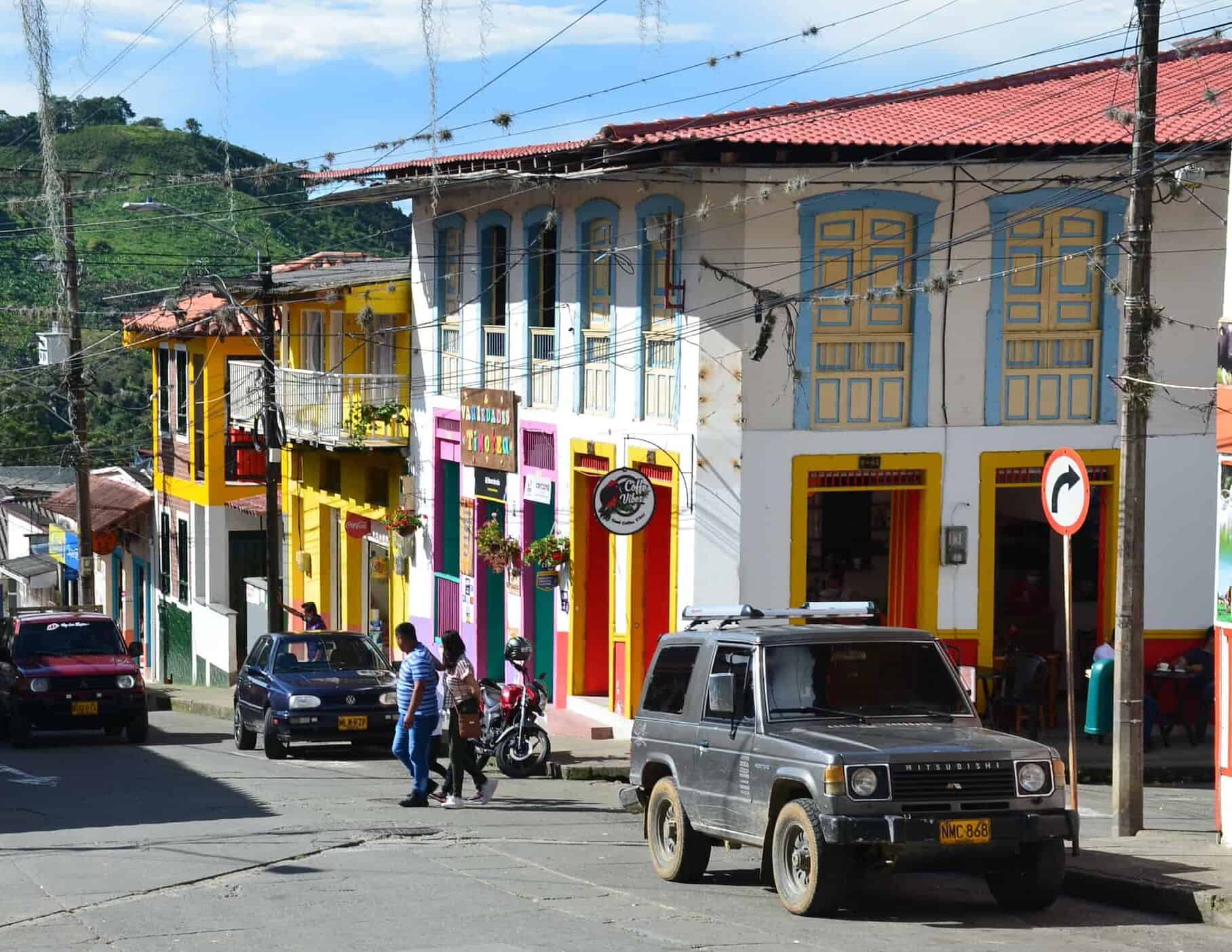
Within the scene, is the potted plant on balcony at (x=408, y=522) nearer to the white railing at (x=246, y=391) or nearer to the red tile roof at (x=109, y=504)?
the white railing at (x=246, y=391)

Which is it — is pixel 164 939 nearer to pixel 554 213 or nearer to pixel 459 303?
pixel 554 213

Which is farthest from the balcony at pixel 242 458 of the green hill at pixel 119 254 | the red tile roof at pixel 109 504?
the green hill at pixel 119 254

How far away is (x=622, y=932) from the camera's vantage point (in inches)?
428

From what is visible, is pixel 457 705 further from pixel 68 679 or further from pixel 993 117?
pixel 993 117

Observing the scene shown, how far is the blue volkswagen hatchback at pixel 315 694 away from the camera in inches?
Answer: 846

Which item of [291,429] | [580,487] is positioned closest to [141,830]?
[580,487]

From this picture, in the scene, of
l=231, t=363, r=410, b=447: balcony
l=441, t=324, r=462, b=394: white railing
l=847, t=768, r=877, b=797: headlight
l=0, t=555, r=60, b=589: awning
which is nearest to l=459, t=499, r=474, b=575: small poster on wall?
l=441, t=324, r=462, b=394: white railing

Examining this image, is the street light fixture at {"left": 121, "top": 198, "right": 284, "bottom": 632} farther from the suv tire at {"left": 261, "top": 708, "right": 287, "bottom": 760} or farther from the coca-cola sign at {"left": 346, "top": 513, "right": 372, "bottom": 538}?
the suv tire at {"left": 261, "top": 708, "right": 287, "bottom": 760}

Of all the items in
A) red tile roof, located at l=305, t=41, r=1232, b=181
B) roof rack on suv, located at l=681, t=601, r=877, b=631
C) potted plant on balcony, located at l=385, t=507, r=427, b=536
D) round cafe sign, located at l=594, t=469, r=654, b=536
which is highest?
red tile roof, located at l=305, t=41, r=1232, b=181

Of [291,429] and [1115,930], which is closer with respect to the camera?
[1115,930]

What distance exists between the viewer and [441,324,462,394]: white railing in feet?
96.9

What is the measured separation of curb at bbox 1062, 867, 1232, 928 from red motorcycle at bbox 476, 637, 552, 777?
28.9 feet

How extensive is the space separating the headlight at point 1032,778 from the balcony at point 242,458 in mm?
30339

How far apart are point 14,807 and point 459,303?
13.7 metres
